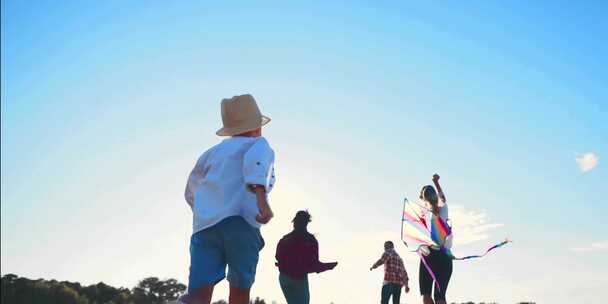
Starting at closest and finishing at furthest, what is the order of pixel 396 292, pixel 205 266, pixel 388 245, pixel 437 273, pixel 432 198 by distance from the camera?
1. pixel 205 266
2. pixel 437 273
3. pixel 432 198
4. pixel 396 292
5. pixel 388 245

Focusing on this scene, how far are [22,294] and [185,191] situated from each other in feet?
90.7

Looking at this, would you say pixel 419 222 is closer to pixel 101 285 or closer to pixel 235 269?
pixel 235 269

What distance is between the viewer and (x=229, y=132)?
454cm

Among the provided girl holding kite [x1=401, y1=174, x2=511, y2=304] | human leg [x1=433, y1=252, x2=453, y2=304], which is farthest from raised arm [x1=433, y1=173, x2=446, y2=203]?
human leg [x1=433, y1=252, x2=453, y2=304]

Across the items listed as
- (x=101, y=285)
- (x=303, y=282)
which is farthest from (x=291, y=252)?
(x=101, y=285)

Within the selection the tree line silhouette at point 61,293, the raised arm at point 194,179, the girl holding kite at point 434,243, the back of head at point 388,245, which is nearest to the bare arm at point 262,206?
the raised arm at point 194,179

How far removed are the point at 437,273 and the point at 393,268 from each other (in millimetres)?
4025

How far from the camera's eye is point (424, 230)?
8953mm

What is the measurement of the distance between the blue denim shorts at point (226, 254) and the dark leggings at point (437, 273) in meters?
4.94

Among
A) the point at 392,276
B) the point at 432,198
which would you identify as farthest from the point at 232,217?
the point at 392,276

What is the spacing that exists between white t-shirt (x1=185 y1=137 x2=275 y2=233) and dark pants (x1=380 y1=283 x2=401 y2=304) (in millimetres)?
8627

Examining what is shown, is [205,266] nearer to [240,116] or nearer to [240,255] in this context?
[240,255]

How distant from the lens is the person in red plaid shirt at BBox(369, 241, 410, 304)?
474 inches

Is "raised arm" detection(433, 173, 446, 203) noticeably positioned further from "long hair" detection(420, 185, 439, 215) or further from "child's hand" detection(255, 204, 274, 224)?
"child's hand" detection(255, 204, 274, 224)
